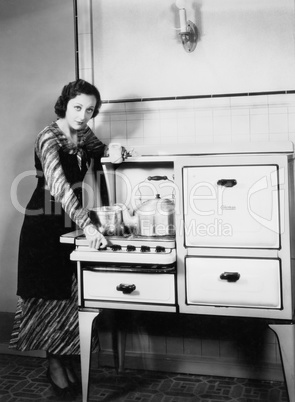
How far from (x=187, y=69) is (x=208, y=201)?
3.12ft

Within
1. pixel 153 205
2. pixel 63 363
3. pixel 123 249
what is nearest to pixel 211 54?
pixel 153 205

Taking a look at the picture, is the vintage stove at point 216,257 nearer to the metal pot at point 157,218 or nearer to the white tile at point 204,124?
the metal pot at point 157,218

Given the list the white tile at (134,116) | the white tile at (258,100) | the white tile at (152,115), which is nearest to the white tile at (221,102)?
the white tile at (258,100)

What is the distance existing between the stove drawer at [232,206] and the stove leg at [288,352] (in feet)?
1.23

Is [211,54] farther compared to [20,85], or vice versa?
[20,85]

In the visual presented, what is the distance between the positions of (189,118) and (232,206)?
0.82 m

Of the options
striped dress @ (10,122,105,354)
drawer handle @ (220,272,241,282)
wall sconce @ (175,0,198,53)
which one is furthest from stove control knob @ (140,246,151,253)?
wall sconce @ (175,0,198,53)

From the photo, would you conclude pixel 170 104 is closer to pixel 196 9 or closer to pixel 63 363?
pixel 196 9

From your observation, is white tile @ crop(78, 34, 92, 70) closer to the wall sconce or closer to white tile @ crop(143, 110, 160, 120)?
white tile @ crop(143, 110, 160, 120)

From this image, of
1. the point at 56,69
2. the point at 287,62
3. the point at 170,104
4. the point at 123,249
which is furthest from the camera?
the point at 56,69

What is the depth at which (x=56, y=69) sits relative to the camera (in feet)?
10.3

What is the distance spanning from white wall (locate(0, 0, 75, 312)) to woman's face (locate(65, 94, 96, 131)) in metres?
0.60

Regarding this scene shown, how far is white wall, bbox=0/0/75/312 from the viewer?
10.2 ft

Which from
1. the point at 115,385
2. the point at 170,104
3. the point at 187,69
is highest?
the point at 187,69
